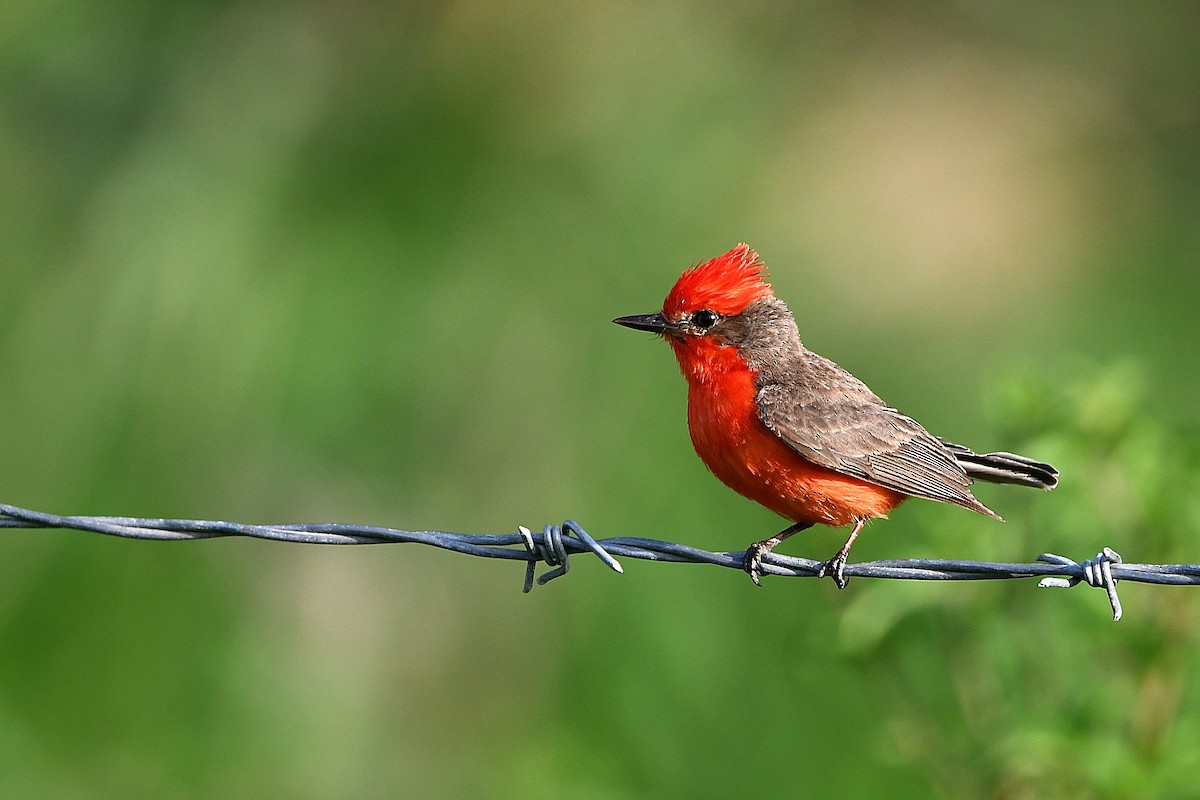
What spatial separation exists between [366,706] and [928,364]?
4502 mm

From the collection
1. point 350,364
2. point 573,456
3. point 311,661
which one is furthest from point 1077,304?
point 311,661

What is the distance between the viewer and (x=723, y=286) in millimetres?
4543

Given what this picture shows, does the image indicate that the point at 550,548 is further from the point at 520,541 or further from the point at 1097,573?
the point at 1097,573

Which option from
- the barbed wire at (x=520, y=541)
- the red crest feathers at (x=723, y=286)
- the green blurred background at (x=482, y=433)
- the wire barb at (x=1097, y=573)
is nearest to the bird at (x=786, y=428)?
the red crest feathers at (x=723, y=286)

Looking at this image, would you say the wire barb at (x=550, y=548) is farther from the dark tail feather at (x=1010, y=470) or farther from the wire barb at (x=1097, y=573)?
the dark tail feather at (x=1010, y=470)

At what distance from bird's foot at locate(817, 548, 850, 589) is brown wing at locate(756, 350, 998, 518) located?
28 cm

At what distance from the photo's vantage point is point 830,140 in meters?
11.6

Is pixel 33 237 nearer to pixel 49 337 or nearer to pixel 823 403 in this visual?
pixel 49 337

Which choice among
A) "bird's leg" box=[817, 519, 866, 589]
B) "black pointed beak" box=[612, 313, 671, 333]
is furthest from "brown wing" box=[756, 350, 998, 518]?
"black pointed beak" box=[612, 313, 671, 333]

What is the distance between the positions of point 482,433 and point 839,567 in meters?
4.15

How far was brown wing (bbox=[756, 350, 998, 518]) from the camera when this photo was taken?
420cm

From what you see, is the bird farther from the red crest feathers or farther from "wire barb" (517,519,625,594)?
"wire barb" (517,519,625,594)

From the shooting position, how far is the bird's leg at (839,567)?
368cm

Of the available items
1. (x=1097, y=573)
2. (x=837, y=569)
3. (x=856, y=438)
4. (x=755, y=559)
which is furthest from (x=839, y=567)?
(x=856, y=438)
